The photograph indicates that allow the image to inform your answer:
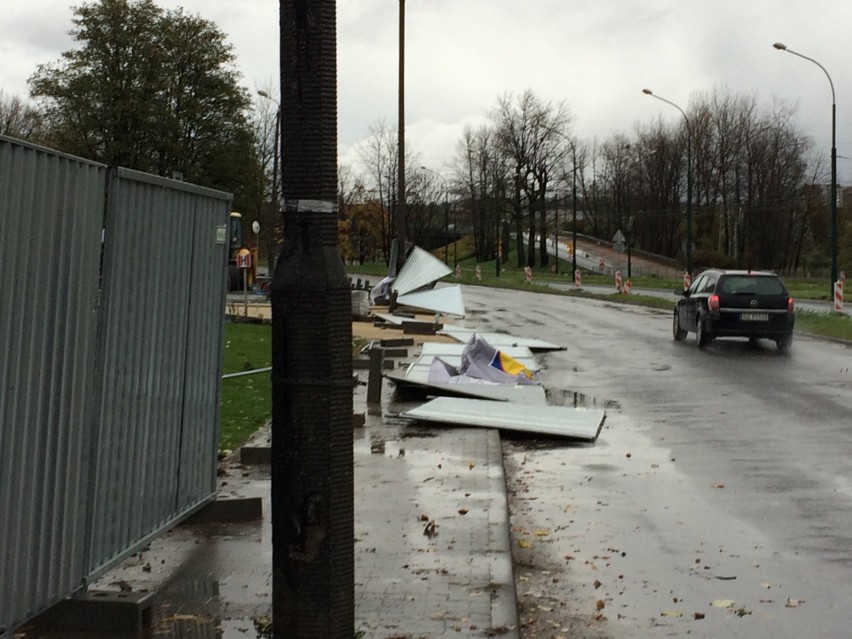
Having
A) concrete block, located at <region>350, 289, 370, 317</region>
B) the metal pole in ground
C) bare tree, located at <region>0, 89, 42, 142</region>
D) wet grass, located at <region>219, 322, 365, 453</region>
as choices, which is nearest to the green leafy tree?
bare tree, located at <region>0, 89, 42, 142</region>

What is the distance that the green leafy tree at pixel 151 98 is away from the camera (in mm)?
57438

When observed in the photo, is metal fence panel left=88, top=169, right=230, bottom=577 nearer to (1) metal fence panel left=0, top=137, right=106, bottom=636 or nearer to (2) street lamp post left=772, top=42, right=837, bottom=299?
(1) metal fence panel left=0, top=137, right=106, bottom=636

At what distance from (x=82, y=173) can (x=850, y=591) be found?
4.25 meters

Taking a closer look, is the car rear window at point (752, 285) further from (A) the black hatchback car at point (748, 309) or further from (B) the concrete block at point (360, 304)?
(B) the concrete block at point (360, 304)

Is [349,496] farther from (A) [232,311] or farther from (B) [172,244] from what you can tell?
(A) [232,311]

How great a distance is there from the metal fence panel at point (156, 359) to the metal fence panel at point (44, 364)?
224 mm

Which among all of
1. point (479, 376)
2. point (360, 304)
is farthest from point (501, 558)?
point (360, 304)

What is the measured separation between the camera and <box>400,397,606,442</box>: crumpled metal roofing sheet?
1219cm

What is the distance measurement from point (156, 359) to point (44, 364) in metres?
1.35

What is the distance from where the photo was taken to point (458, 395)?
14.5 m

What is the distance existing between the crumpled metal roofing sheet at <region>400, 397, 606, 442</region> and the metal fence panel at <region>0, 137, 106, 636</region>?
7.47m

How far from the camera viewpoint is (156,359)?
5996 mm

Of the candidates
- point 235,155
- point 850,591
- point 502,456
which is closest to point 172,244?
point 850,591

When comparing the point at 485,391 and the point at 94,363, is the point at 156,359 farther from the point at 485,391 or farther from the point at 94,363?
the point at 485,391
